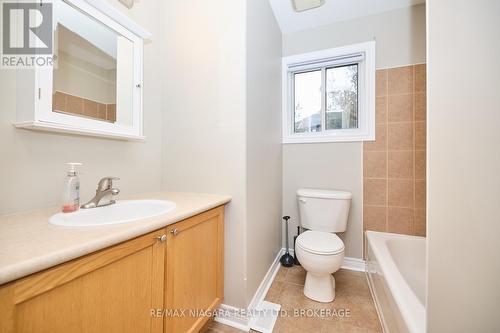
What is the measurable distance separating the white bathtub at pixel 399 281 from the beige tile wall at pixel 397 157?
0.15 meters

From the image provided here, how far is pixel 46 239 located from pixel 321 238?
156cm

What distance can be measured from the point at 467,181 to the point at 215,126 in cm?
119

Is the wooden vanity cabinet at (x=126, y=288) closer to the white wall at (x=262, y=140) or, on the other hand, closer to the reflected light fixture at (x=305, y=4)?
the white wall at (x=262, y=140)

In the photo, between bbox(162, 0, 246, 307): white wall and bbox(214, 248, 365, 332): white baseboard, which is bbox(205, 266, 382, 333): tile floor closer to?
bbox(214, 248, 365, 332): white baseboard

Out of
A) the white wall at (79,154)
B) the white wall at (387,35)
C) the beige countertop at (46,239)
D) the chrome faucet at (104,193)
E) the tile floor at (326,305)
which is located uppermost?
the white wall at (387,35)

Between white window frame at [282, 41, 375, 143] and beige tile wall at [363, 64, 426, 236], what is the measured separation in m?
0.08

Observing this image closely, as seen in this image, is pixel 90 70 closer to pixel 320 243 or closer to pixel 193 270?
pixel 193 270

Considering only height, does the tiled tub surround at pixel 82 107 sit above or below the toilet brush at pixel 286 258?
above

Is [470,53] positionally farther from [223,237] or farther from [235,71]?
[223,237]

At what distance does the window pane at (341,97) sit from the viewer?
6.68 ft

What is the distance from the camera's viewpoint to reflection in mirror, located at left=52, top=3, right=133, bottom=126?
94cm

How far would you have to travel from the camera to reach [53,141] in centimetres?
95

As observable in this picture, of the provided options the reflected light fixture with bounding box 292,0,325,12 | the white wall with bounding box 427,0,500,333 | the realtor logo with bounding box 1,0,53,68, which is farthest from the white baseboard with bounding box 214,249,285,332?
the reflected light fixture with bounding box 292,0,325,12

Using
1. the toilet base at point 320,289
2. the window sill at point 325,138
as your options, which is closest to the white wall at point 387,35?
the window sill at point 325,138
